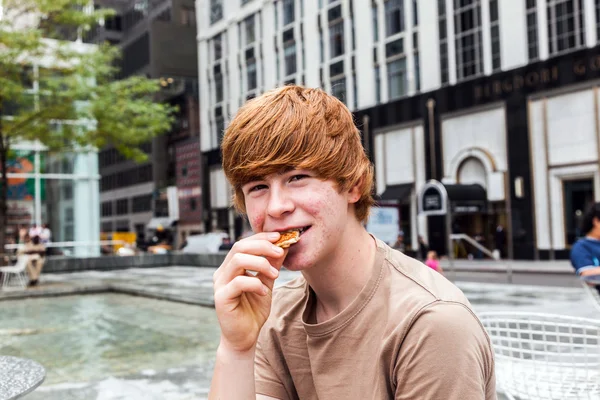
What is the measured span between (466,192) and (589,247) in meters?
21.9

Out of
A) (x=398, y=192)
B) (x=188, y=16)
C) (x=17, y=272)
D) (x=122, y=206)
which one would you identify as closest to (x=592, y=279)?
(x=17, y=272)

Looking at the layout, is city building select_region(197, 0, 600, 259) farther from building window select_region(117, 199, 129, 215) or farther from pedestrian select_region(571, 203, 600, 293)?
building window select_region(117, 199, 129, 215)

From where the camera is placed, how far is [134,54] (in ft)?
216

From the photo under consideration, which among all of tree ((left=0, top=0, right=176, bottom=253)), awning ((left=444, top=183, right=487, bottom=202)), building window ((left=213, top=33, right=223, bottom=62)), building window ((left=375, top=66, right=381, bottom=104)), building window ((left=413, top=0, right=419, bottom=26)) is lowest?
awning ((left=444, top=183, right=487, bottom=202))

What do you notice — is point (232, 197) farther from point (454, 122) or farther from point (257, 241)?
point (454, 122)

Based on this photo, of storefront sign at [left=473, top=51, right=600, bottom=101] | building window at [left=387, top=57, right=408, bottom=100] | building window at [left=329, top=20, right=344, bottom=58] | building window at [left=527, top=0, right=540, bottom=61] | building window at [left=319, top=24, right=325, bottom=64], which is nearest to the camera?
storefront sign at [left=473, top=51, right=600, bottom=101]

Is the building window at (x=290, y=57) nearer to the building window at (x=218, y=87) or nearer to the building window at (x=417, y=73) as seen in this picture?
the building window at (x=218, y=87)

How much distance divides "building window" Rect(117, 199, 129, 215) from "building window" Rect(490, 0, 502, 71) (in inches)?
2265

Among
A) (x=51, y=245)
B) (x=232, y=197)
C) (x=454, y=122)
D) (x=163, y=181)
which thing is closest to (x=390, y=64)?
(x=454, y=122)

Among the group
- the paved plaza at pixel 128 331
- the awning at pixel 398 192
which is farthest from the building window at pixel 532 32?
the paved plaza at pixel 128 331

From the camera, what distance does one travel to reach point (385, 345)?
1493mm

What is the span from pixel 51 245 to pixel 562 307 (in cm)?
2047

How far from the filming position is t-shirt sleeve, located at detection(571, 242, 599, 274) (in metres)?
5.06

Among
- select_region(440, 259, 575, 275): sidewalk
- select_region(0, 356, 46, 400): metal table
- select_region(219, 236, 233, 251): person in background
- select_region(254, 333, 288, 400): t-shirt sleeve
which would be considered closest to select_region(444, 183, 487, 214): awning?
select_region(440, 259, 575, 275): sidewalk
